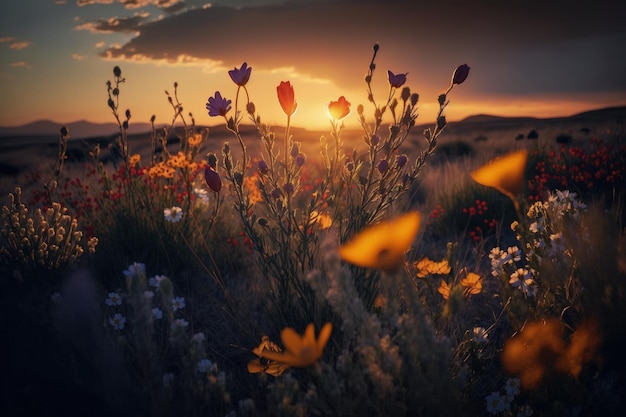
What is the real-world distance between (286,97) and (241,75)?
0.82 ft

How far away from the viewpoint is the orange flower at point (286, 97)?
198cm

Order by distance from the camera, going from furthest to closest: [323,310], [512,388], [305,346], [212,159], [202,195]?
[202,195] < [323,310] < [212,159] < [512,388] < [305,346]

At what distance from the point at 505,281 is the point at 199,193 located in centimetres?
247

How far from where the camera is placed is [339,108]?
2076 mm

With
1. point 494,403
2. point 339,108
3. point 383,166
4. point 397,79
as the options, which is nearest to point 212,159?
point 339,108

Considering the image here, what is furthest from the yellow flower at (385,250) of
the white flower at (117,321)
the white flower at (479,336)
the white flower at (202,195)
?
the white flower at (202,195)

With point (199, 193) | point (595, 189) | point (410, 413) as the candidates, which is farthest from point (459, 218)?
point (410, 413)

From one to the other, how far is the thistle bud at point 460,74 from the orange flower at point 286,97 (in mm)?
791

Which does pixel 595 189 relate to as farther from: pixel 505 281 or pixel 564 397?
pixel 564 397

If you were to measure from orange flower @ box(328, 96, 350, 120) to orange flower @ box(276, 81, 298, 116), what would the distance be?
0.18m

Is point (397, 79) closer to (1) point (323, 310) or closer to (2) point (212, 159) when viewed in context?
(2) point (212, 159)

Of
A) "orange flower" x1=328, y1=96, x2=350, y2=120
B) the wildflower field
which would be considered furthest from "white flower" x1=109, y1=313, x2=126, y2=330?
"orange flower" x1=328, y1=96, x2=350, y2=120

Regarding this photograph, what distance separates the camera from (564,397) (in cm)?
169

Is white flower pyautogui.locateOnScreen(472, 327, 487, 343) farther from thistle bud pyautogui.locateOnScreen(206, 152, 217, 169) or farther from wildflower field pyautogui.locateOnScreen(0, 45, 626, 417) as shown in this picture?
thistle bud pyautogui.locateOnScreen(206, 152, 217, 169)
